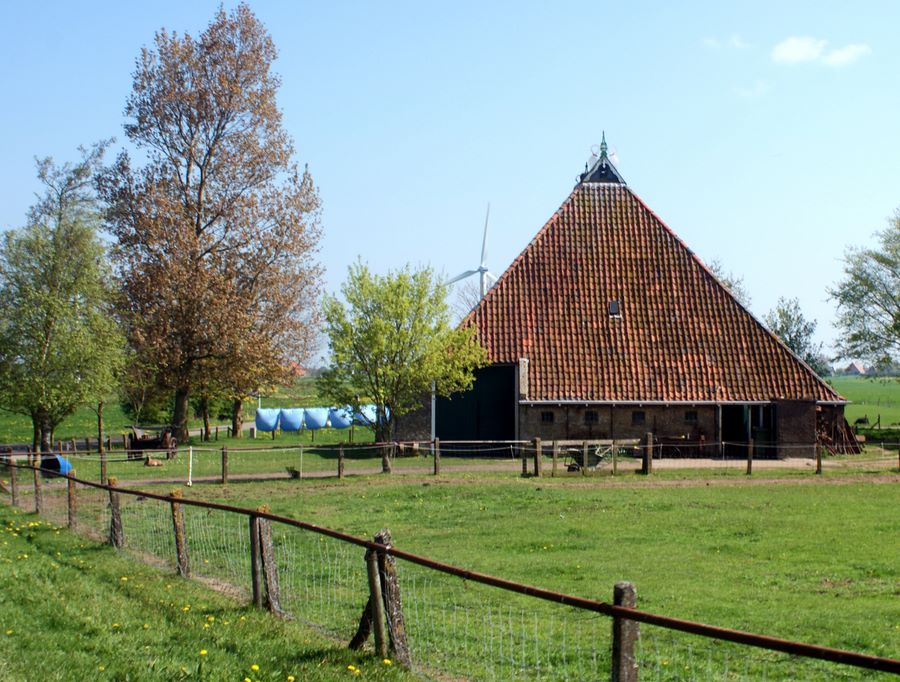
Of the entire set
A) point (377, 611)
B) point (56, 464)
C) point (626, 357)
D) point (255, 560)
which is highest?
point (626, 357)

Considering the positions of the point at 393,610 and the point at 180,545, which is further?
the point at 180,545

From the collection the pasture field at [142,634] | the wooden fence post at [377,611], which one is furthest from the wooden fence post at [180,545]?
the wooden fence post at [377,611]

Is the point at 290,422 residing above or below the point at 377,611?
above

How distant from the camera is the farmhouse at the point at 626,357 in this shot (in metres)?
37.2

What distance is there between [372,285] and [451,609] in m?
21.1

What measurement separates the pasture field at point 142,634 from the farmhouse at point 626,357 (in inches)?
989

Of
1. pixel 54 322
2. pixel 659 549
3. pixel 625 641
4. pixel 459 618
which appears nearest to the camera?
pixel 625 641

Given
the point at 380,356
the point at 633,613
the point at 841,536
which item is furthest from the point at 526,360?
the point at 633,613

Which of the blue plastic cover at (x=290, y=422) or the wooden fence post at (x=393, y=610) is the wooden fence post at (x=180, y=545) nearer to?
the wooden fence post at (x=393, y=610)

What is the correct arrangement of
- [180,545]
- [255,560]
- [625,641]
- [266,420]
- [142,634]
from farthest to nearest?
1. [266,420]
2. [180,545]
3. [255,560]
4. [142,634]
5. [625,641]

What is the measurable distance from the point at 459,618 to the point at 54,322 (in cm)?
2955

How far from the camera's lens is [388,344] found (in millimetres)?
32219

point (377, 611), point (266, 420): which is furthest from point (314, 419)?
point (377, 611)

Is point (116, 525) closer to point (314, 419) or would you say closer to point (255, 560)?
point (255, 560)
